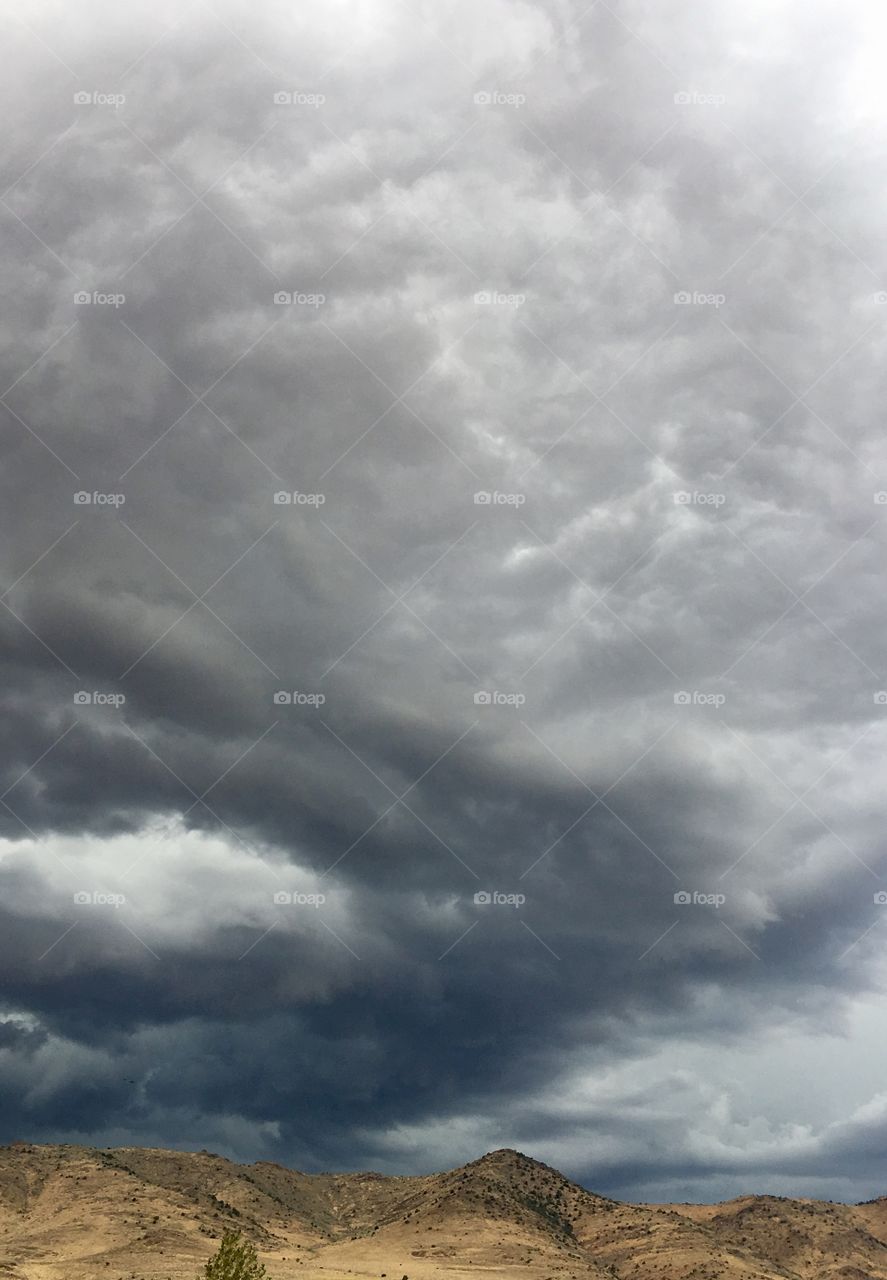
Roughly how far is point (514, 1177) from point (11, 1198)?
84.5 m

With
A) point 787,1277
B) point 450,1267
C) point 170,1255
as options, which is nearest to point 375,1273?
point 450,1267

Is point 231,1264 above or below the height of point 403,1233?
above

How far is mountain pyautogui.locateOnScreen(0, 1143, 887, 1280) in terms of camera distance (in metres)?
136

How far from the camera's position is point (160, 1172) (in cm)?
19538

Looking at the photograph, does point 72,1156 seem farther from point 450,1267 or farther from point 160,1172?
point 450,1267

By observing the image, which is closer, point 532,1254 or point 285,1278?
point 285,1278

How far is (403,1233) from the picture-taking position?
164250 mm

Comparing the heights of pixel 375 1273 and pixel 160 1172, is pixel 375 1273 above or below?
below

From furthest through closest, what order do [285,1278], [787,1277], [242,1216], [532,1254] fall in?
[242,1216], [787,1277], [532,1254], [285,1278]

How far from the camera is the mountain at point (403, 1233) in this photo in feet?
445

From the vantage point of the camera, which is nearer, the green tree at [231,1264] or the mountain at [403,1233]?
the green tree at [231,1264]

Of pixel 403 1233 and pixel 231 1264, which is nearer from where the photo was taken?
pixel 231 1264

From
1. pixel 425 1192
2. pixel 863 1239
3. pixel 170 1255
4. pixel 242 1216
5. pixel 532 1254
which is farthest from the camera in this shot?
pixel 425 1192

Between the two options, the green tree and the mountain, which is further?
the mountain
